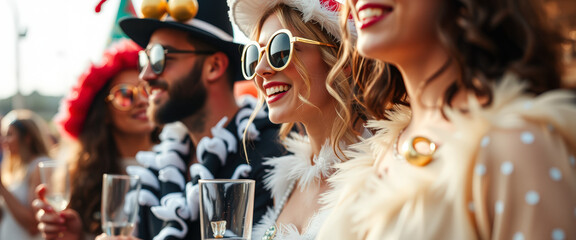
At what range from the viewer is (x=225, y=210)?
181 centimetres

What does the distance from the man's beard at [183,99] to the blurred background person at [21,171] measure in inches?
80.6

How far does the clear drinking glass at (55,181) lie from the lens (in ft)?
10.8

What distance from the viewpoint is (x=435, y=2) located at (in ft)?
4.46

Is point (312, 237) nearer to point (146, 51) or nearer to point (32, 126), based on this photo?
point (146, 51)

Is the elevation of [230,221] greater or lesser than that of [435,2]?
lesser

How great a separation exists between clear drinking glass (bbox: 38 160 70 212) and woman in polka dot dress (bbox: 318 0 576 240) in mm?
2305

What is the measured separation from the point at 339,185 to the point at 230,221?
1.26 feet

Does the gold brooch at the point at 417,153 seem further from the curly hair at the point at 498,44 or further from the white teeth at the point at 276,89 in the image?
the white teeth at the point at 276,89

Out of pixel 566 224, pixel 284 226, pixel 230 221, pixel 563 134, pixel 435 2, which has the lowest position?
pixel 284 226

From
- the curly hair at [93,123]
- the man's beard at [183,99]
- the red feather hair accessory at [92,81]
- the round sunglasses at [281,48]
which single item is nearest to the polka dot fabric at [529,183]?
the round sunglasses at [281,48]

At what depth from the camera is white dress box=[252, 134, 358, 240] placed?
2189 millimetres

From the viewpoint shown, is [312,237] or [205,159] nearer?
[312,237]

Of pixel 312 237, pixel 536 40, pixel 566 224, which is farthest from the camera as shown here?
pixel 312 237

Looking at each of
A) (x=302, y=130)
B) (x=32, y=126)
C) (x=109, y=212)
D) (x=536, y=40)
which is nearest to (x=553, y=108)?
(x=536, y=40)
